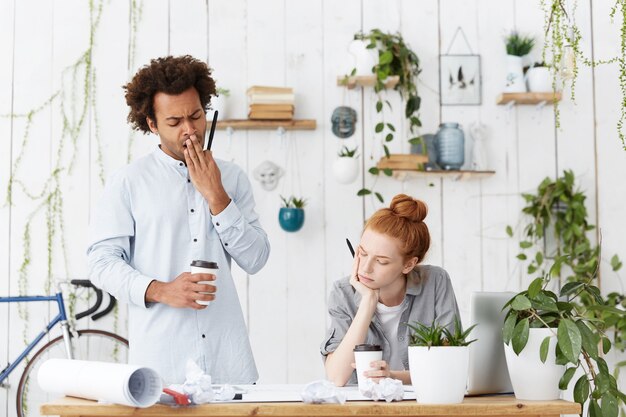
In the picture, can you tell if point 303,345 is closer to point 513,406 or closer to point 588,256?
point 588,256

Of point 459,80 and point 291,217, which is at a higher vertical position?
point 459,80

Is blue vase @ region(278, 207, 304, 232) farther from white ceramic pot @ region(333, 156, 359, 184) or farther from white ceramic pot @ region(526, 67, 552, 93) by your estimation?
white ceramic pot @ region(526, 67, 552, 93)

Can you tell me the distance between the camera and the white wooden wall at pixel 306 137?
3.88 m

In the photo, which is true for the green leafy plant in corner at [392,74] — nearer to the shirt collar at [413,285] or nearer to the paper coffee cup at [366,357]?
the shirt collar at [413,285]

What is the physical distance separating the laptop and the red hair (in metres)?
0.49

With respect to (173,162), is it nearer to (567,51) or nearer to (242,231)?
(242,231)

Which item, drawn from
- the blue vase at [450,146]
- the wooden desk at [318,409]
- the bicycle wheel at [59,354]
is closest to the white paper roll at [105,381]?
the wooden desk at [318,409]

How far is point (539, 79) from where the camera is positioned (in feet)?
12.9

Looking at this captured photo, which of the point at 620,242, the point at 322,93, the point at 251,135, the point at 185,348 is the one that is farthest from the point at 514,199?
the point at 185,348

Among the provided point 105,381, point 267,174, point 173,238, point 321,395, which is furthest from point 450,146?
point 105,381

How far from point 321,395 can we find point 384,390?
0.14m

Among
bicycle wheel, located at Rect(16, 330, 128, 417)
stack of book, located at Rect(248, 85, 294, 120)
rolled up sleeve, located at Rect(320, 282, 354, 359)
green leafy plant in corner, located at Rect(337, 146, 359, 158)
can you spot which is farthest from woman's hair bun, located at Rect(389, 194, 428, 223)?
bicycle wheel, located at Rect(16, 330, 128, 417)

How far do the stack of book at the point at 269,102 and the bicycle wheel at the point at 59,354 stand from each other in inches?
47.0

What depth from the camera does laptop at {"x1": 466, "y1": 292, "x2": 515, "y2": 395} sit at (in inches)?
70.2
